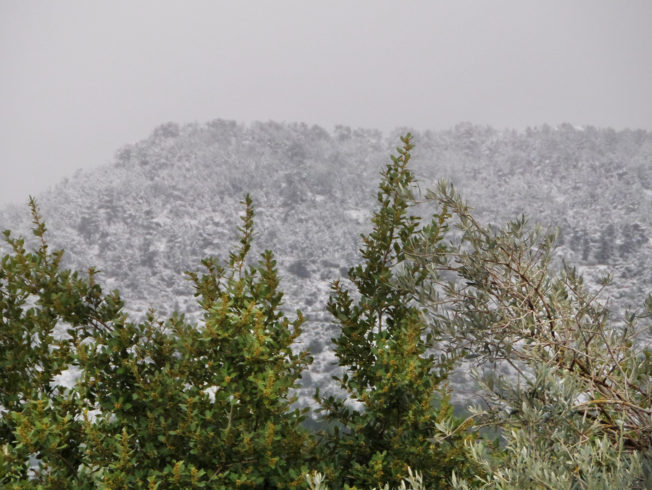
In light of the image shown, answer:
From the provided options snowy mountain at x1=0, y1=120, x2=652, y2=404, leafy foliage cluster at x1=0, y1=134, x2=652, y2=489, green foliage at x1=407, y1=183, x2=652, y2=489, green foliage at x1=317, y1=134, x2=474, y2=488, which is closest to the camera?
green foliage at x1=407, y1=183, x2=652, y2=489

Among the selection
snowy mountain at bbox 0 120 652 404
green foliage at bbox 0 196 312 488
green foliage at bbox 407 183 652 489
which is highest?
green foliage at bbox 407 183 652 489

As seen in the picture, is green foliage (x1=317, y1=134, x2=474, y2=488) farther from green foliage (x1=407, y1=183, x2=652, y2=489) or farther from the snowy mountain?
the snowy mountain

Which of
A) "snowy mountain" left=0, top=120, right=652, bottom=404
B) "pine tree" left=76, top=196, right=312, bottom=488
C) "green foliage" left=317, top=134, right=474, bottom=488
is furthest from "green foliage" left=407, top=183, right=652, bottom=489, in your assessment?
"snowy mountain" left=0, top=120, right=652, bottom=404

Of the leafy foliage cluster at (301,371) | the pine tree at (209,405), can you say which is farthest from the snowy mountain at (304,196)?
the pine tree at (209,405)

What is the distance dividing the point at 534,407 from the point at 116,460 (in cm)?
225

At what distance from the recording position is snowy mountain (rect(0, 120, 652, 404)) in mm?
47000

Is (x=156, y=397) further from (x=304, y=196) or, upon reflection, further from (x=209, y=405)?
(x=304, y=196)

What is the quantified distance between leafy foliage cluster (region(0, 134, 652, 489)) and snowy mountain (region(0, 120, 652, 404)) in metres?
37.7

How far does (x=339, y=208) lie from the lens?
5247 centimetres

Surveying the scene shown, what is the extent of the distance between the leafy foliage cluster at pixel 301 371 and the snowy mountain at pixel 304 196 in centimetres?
3770

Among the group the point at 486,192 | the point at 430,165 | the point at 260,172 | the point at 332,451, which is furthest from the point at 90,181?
the point at 332,451

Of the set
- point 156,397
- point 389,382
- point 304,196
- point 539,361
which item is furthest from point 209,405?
point 304,196

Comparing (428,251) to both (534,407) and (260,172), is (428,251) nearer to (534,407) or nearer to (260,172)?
(534,407)

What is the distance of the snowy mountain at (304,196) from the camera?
154 ft
